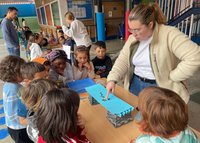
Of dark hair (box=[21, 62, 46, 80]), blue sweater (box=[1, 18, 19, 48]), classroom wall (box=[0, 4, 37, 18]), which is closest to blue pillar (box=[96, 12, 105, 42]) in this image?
blue sweater (box=[1, 18, 19, 48])

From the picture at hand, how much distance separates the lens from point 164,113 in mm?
596

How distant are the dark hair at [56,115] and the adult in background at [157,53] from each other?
20.2 inches

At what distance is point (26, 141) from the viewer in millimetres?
1189

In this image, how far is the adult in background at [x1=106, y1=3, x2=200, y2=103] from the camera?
39.6 inches

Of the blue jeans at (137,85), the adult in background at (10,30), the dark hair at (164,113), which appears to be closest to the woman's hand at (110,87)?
the blue jeans at (137,85)

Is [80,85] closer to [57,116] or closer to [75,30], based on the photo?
[57,116]

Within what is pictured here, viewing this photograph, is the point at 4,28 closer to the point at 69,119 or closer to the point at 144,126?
the point at 69,119

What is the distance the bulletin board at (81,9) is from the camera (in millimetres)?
6160

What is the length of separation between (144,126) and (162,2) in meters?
5.31

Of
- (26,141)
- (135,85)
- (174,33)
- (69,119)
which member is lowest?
(26,141)

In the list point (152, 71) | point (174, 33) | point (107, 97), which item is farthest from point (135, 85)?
point (174, 33)

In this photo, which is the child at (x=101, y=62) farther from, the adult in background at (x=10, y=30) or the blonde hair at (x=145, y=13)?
the adult in background at (x=10, y=30)

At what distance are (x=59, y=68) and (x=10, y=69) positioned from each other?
69 cm

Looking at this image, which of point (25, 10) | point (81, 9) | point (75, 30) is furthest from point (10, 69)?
point (25, 10)
